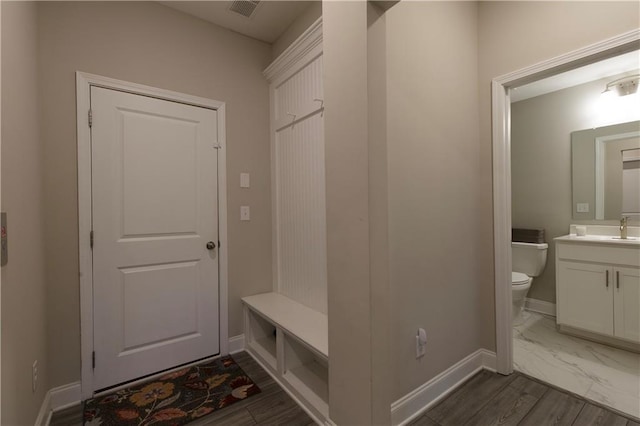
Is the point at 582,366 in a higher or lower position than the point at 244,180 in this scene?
lower

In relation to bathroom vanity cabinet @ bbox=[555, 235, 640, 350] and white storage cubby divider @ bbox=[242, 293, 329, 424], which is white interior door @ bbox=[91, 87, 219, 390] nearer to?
white storage cubby divider @ bbox=[242, 293, 329, 424]

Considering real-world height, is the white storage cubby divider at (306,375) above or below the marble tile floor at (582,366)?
above

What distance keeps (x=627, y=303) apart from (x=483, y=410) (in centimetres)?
170

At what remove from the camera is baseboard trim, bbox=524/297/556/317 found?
3.06 meters

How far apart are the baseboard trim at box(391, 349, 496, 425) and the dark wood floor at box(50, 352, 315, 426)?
505mm

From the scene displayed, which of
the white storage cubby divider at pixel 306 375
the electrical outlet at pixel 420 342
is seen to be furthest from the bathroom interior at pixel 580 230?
the white storage cubby divider at pixel 306 375

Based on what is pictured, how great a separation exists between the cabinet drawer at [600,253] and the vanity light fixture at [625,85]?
1.45 meters

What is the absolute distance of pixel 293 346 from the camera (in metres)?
1.97

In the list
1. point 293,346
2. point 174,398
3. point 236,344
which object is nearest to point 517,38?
point 293,346

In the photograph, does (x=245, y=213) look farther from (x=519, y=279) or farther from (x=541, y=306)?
(x=541, y=306)

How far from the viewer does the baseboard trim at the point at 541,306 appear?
10.0ft

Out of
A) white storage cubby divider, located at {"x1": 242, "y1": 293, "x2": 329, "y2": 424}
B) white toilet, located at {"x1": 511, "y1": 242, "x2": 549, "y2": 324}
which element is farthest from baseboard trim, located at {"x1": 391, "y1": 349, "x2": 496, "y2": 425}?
white toilet, located at {"x1": 511, "y1": 242, "x2": 549, "y2": 324}

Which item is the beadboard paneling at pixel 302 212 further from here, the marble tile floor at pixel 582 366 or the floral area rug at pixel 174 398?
the marble tile floor at pixel 582 366

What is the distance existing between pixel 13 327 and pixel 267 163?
188 centimetres
